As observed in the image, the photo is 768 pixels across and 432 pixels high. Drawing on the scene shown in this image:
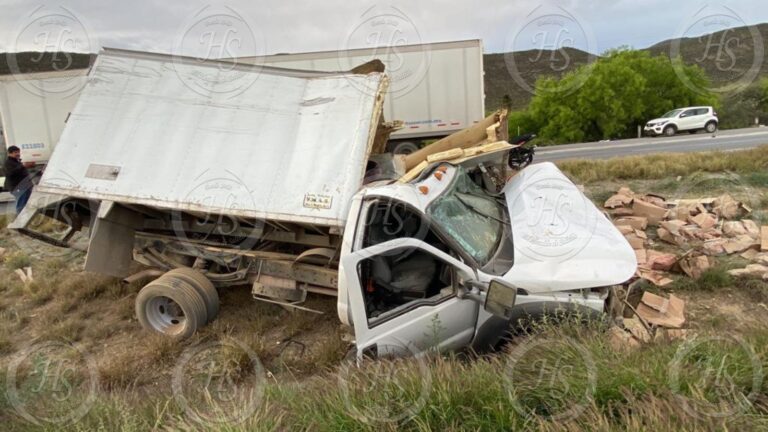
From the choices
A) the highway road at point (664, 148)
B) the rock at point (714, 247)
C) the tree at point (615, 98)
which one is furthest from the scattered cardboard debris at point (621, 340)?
the tree at point (615, 98)

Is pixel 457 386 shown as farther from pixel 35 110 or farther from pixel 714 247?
pixel 35 110

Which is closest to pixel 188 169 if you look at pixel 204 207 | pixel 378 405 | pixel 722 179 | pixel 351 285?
pixel 204 207

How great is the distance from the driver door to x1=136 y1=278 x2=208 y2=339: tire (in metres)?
2.20

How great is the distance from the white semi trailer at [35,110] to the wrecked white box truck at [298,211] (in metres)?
9.11

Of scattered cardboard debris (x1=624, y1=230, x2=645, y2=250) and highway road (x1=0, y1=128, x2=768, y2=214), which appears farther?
highway road (x1=0, y1=128, x2=768, y2=214)

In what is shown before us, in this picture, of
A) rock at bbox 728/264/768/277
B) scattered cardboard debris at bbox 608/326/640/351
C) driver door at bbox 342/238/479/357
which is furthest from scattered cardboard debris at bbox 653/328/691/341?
rock at bbox 728/264/768/277

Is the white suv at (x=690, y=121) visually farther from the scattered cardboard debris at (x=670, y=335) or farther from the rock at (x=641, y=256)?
the scattered cardboard debris at (x=670, y=335)

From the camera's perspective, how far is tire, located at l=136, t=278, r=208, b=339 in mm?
4891

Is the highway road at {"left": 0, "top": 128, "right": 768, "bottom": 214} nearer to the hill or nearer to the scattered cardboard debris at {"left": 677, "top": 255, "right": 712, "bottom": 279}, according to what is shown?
the scattered cardboard debris at {"left": 677, "top": 255, "right": 712, "bottom": 279}

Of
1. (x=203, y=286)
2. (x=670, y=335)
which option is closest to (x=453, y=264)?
(x=670, y=335)

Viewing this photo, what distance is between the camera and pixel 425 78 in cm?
1259

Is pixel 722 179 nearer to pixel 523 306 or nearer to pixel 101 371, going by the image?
pixel 523 306

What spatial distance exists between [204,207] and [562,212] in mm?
3477

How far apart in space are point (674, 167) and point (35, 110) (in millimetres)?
16322
